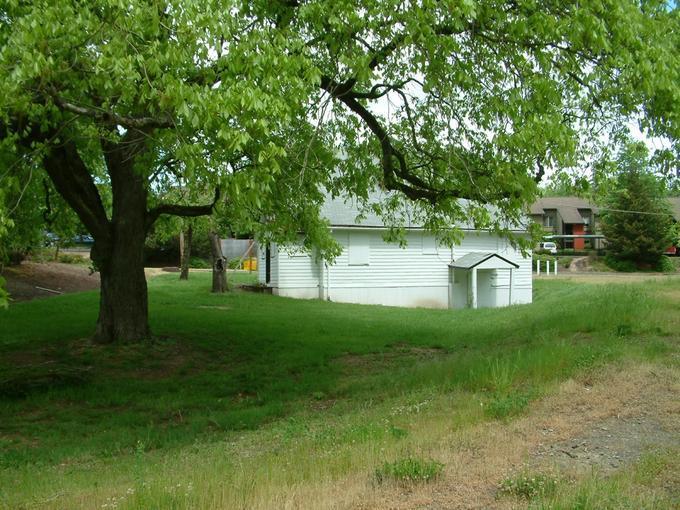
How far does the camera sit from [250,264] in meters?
43.0

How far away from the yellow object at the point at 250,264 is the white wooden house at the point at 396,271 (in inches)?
565

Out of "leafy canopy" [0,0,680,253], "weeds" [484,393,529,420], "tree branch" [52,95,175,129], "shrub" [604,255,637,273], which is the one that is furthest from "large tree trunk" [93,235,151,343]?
"shrub" [604,255,637,273]

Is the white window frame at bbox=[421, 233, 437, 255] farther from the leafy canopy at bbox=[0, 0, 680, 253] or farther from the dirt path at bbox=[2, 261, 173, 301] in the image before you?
the leafy canopy at bbox=[0, 0, 680, 253]

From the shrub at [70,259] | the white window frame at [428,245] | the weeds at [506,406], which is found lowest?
the weeds at [506,406]

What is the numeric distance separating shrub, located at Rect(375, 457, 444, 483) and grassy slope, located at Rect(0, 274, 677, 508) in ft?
0.60

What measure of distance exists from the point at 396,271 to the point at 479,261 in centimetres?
356

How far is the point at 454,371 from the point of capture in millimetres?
9102

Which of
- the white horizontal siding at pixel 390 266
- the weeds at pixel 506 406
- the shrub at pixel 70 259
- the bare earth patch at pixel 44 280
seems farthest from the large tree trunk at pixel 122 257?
the shrub at pixel 70 259

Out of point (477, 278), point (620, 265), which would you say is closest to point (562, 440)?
point (477, 278)

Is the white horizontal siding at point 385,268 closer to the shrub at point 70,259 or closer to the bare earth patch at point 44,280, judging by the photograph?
the bare earth patch at point 44,280

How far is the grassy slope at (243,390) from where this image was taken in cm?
537

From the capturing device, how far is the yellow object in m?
43.5

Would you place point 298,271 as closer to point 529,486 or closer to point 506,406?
point 506,406

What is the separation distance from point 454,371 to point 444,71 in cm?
403
